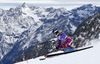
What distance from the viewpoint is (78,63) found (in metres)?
12.2

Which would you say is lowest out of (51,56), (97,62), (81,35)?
(81,35)

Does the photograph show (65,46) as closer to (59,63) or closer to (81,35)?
(59,63)

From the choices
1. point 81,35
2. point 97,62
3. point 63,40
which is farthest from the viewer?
point 81,35

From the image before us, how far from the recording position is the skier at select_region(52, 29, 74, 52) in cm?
1906

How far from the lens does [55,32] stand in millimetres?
19016

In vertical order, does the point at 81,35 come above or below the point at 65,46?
below

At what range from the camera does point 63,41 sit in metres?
19.6

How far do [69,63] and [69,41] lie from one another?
695 centimetres

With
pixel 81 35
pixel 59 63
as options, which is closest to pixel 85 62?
pixel 59 63

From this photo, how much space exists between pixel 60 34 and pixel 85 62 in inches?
285

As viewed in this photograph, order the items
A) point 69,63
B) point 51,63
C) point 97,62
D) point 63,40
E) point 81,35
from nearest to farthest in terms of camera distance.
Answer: point 97,62 → point 69,63 → point 51,63 → point 63,40 → point 81,35

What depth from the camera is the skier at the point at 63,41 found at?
19.1 m

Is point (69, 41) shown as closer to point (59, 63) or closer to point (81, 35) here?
point (59, 63)

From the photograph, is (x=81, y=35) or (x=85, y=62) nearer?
(x=85, y=62)
